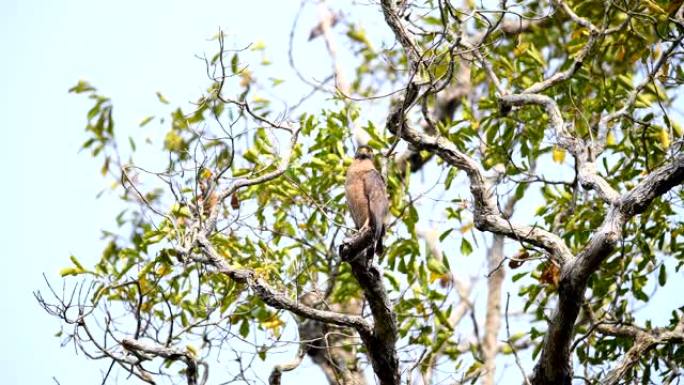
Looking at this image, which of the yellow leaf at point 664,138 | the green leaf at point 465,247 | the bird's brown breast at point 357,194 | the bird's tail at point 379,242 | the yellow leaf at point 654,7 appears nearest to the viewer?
the yellow leaf at point 654,7

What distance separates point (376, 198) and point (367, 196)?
0.08m

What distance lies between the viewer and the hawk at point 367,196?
6988 millimetres

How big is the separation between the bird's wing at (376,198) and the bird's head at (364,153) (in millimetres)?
313

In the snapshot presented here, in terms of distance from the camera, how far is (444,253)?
25.4 ft

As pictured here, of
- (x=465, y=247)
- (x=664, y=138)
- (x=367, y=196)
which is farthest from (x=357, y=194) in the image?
(x=664, y=138)

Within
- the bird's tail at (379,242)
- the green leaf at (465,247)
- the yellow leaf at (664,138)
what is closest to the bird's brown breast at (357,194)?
the bird's tail at (379,242)

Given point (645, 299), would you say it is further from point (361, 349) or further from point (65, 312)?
point (65, 312)

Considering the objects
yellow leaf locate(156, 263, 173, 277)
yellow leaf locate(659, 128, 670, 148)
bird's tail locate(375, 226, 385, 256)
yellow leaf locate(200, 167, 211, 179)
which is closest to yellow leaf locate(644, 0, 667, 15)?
yellow leaf locate(659, 128, 670, 148)

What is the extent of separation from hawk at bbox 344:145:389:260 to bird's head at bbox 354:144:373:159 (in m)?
0.06

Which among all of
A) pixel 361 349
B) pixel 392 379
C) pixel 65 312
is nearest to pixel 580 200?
pixel 361 349

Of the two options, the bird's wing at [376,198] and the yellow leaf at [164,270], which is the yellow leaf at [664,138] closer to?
the bird's wing at [376,198]

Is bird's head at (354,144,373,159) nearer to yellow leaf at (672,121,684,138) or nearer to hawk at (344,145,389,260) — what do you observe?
hawk at (344,145,389,260)

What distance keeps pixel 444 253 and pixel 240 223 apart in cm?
174

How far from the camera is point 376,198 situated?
23.7ft
